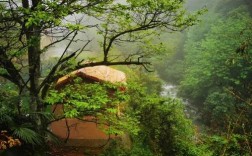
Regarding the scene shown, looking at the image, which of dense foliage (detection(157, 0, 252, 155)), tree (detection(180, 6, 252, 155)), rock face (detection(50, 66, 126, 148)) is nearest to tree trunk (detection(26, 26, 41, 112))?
rock face (detection(50, 66, 126, 148))

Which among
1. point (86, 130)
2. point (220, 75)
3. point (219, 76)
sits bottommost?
point (86, 130)

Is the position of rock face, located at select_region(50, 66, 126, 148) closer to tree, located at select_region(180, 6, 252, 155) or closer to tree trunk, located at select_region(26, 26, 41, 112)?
tree trunk, located at select_region(26, 26, 41, 112)

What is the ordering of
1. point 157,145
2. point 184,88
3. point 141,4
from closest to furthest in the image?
point 141,4
point 157,145
point 184,88

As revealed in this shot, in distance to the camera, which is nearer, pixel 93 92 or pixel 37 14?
pixel 37 14

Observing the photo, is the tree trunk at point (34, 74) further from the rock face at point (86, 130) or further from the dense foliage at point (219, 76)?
the dense foliage at point (219, 76)

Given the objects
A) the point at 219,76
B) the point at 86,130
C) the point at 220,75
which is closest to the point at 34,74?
the point at 86,130

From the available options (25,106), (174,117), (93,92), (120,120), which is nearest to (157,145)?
(174,117)

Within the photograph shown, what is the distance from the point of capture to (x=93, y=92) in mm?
9391

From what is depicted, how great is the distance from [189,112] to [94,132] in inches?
669

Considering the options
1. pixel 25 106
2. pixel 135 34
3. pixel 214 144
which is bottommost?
pixel 214 144

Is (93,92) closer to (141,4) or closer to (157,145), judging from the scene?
(141,4)

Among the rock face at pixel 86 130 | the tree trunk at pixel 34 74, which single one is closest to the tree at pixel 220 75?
the rock face at pixel 86 130

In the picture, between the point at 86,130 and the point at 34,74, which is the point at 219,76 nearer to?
the point at 86,130

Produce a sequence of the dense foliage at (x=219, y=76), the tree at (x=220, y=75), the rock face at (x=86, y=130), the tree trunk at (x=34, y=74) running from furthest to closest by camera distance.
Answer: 1. the tree at (x=220, y=75)
2. the dense foliage at (x=219, y=76)
3. the rock face at (x=86, y=130)
4. the tree trunk at (x=34, y=74)
